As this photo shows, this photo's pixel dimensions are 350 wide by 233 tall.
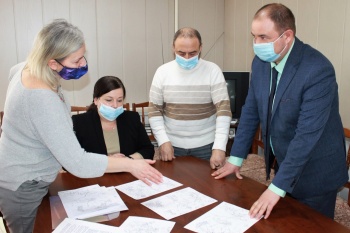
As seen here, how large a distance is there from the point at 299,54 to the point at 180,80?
83 cm

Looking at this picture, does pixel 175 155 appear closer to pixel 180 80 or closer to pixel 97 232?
pixel 180 80

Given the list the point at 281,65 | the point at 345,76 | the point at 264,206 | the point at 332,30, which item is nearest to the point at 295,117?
the point at 281,65

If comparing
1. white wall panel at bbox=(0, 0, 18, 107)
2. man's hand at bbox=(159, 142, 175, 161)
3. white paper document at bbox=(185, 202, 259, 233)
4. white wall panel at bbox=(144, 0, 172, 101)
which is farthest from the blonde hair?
white wall panel at bbox=(144, 0, 172, 101)

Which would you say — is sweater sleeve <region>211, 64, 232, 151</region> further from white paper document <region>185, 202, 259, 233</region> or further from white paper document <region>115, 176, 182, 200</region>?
white paper document <region>185, 202, 259, 233</region>

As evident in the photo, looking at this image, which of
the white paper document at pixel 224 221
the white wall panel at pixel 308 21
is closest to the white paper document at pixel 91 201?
the white paper document at pixel 224 221

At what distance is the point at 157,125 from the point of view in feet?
6.43

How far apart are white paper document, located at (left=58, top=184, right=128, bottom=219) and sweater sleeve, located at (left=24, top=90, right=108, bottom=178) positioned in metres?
0.15

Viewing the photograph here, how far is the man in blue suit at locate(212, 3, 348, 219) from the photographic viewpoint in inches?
47.3

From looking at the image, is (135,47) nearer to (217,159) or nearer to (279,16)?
(217,159)

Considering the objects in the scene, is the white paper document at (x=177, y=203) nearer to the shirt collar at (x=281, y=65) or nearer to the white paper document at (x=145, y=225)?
the white paper document at (x=145, y=225)

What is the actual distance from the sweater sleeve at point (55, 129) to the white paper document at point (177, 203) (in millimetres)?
311

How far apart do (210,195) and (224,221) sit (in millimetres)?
227

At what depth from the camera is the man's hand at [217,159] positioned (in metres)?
→ 1.70

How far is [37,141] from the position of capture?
1179 millimetres
